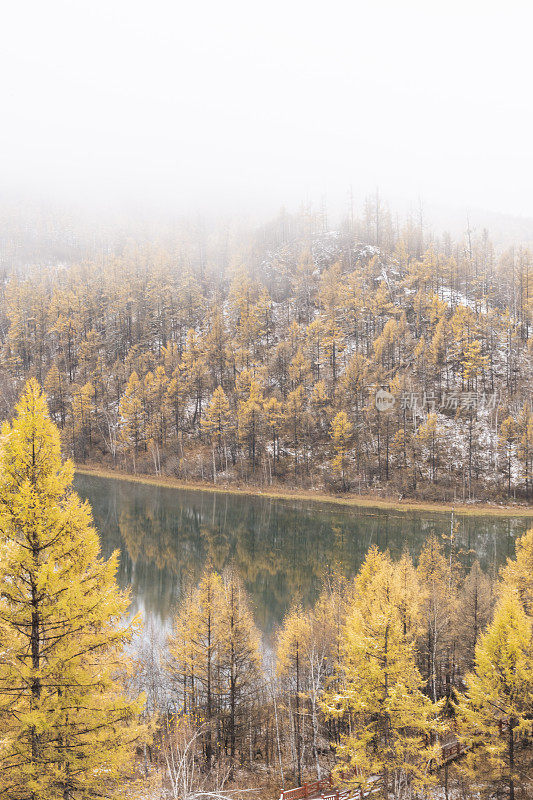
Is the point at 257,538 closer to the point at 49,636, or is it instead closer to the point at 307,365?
the point at 307,365

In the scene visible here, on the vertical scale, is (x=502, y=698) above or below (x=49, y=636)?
below

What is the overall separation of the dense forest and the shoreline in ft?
90.1

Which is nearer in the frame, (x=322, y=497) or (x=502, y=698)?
(x=502, y=698)

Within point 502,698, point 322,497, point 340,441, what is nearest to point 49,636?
point 502,698

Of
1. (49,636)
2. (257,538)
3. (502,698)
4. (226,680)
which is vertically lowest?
(257,538)

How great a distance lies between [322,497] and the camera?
69.2 metres

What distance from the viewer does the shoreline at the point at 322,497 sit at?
202 ft

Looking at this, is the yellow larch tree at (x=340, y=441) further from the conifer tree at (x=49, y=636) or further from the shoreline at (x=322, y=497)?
the conifer tree at (x=49, y=636)

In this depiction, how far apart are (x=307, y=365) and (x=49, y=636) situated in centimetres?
7936

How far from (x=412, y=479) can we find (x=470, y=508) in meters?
9.46

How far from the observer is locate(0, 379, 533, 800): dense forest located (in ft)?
31.4

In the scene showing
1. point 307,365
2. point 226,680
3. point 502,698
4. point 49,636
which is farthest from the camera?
point 307,365

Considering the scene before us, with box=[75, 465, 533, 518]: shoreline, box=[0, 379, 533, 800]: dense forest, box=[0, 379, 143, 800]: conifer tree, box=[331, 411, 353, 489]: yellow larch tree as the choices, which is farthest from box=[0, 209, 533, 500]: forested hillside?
box=[0, 379, 143, 800]: conifer tree

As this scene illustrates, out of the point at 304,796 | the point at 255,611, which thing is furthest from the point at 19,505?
the point at 255,611
